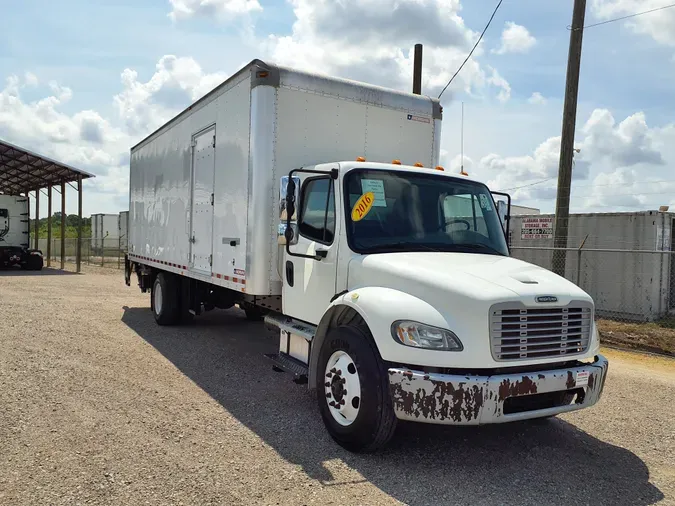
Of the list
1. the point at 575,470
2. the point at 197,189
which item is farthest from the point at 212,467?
the point at 197,189

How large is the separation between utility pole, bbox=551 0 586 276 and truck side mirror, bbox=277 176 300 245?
7508mm

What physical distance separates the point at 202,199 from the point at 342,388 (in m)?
4.31

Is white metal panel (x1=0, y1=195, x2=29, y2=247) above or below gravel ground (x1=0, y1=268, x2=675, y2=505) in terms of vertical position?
above

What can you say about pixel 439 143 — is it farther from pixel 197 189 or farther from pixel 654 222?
pixel 654 222

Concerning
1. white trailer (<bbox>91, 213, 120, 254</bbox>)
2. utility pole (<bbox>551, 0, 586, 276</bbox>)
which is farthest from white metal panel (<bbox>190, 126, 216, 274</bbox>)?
white trailer (<bbox>91, 213, 120, 254</bbox>)

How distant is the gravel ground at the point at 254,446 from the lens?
385cm

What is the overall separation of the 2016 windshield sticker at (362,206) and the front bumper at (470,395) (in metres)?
1.53

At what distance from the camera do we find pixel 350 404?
177 inches

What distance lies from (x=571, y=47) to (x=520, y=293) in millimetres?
9156

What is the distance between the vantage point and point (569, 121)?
11398 millimetres

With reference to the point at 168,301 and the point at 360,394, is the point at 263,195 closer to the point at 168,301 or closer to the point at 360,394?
the point at 360,394

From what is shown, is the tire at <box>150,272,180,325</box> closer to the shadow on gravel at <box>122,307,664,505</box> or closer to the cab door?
the shadow on gravel at <box>122,307,664,505</box>

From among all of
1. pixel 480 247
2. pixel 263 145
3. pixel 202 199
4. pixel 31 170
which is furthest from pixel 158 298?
pixel 31 170

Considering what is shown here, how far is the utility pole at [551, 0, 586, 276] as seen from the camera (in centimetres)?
1133
